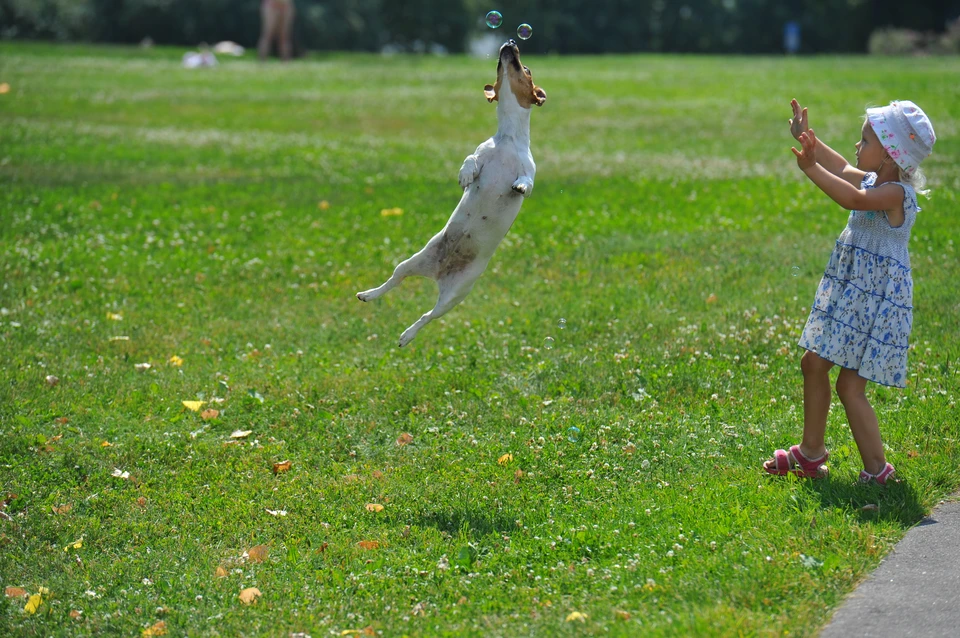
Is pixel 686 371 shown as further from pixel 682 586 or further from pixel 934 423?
pixel 682 586

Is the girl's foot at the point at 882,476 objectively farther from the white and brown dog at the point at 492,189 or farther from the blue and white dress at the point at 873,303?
the white and brown dog at the point at 492,189

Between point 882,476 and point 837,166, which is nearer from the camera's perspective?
point 882,476

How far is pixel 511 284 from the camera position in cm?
980

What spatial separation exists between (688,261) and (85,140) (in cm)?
1132

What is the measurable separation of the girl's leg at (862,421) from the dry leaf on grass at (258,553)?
9.90 feet

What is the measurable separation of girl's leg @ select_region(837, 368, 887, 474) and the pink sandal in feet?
0.81

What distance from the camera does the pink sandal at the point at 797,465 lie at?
5707 mm

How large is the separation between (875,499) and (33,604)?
4038 millimetres

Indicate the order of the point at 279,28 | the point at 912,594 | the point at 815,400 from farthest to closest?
the point at 279,28 → the point at 815,400 → the point at 912,594

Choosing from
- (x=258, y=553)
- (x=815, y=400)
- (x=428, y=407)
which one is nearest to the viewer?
(x=258, y=553)

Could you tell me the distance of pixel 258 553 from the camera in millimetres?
5160

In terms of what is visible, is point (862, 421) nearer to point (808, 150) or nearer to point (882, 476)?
point (882, 476)

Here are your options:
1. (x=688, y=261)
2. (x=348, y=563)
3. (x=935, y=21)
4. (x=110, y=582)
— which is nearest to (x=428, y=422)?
(x=348, y=563)

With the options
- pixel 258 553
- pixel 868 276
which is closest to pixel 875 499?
pixel 868 276
